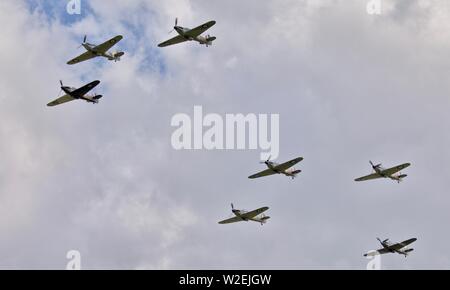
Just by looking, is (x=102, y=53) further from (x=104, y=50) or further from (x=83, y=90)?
(x=83, y=90)

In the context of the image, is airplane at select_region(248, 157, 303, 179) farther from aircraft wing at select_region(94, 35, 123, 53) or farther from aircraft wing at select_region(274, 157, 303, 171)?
aircraft wing at select_region(94, 35, 123, 53)

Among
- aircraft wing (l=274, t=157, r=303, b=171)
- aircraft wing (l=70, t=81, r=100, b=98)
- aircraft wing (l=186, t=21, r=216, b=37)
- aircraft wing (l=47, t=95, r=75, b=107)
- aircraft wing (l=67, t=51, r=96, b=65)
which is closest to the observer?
aircraft wing (l=70, t=81, r=100, b=98)

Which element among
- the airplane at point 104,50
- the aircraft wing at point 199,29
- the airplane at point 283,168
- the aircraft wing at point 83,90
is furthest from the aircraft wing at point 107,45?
the airplane at point 283,168

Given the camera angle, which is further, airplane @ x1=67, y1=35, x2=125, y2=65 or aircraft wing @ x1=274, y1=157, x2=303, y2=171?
aircraft wing @ x1=274, y1=157, x2=303, y2=171

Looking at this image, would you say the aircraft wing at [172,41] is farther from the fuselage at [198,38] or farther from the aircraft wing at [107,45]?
the aircraft wing at [107,45]

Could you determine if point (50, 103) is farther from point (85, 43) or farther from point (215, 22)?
point (215, 22)

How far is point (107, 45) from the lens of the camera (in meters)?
186

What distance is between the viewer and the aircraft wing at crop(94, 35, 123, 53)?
184 m

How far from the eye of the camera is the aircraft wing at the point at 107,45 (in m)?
184

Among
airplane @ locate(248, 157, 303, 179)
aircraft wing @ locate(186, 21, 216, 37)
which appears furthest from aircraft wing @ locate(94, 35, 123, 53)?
airplane @ locate(248, 157, 303, 179)

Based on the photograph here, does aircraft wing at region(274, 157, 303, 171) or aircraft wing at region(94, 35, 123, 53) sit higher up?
aircraft wing at region(94, 35, 123, 53)

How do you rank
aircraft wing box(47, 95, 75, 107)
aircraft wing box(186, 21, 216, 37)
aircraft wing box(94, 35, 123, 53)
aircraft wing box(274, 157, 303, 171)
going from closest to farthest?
aircraft wing box(94, 35, 123, 53), aircraft wing box(186, 21, 216, 37), aircraft wing box(47, 95, 75, 107), aircraft wing box(274, 157, 303, 171)
